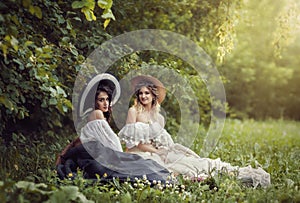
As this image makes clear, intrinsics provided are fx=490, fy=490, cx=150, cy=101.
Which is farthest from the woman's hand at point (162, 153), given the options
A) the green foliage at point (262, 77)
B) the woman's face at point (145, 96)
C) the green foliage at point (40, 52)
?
the green foliage at point (262, 77)

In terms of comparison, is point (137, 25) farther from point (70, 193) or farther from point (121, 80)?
point (70, 193)

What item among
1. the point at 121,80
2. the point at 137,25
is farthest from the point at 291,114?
the point at 121,80

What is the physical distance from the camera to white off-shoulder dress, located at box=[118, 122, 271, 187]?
4.89 m

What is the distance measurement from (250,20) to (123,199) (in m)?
5.78

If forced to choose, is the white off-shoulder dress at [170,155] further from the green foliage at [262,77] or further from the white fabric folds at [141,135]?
the green foliage at [262,77]

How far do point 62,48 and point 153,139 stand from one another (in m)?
1.39

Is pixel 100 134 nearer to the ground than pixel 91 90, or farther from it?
nearer to the ground

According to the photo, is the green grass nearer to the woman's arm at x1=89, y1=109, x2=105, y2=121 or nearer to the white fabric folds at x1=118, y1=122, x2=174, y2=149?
the woman's arm at x1=89, y1=109, x2=105, y2=121

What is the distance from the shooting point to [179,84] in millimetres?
6273

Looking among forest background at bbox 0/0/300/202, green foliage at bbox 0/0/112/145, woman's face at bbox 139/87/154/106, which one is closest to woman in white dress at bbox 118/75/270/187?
woman's face at bbox 139/87/154/106

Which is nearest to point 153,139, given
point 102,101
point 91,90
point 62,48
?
point 102,101

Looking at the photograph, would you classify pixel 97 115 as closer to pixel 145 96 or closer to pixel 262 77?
pixel 145 96

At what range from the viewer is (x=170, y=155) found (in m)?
5.27

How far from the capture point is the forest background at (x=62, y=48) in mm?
3963
